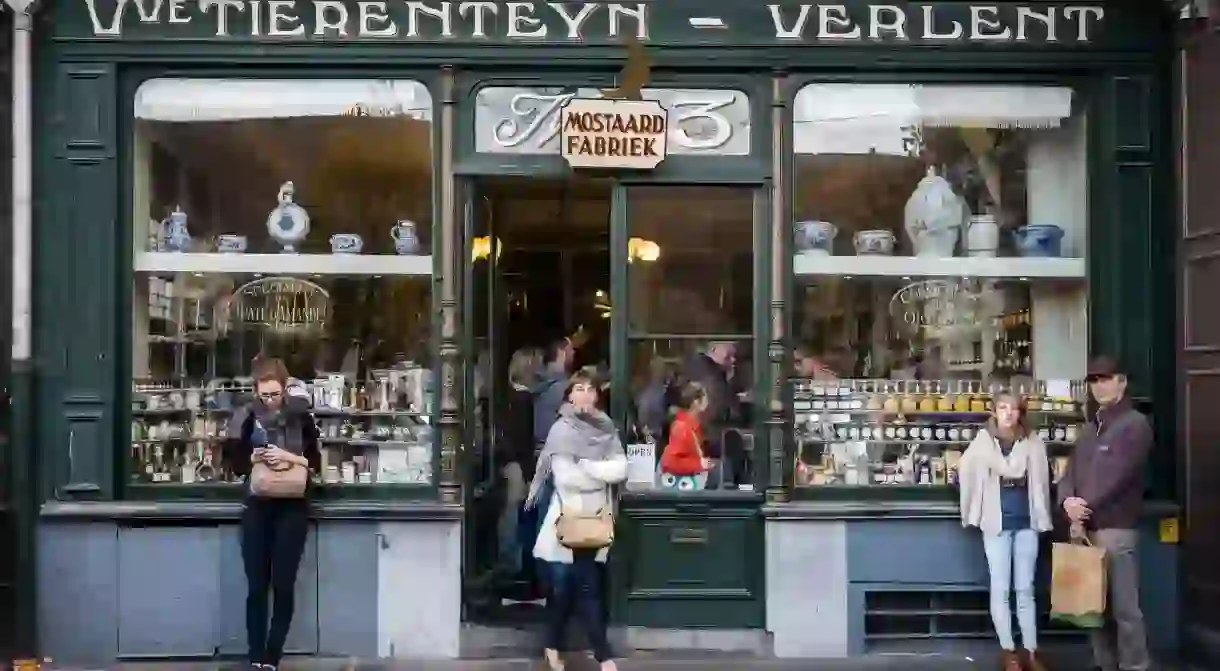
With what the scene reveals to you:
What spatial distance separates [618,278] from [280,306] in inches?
83.9

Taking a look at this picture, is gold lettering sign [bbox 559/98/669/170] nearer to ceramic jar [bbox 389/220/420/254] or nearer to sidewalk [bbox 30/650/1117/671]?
ceramic jar [bbox 389/220/420/254]

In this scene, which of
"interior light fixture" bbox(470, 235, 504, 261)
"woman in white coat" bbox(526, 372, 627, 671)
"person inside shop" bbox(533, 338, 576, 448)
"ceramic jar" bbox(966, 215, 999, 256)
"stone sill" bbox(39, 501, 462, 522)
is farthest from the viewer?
"person inside shop" bbox(533, 338, 576, 448)

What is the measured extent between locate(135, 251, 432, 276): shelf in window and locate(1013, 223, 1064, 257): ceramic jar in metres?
3.77

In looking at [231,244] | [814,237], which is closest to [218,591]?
[231,244]

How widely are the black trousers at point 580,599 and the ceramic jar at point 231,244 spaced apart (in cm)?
283

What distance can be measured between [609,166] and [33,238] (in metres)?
3.43

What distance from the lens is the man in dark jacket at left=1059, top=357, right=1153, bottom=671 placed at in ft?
24.0

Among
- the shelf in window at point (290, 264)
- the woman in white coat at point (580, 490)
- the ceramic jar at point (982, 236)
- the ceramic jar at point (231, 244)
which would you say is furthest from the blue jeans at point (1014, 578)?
the ceramic jar at point (231, 244)

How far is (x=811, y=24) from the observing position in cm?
809

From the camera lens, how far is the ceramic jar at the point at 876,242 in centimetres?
844

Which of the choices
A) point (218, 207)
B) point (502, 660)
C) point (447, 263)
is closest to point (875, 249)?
point (447, 263)

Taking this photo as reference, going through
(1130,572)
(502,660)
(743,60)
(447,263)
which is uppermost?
(743,60)

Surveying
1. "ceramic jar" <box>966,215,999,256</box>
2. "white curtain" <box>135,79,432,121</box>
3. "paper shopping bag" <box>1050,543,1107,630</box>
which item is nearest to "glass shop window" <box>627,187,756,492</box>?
"ceramic jar" <box>966,215,999,256</box>

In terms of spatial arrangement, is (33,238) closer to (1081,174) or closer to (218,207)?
(218,207)
